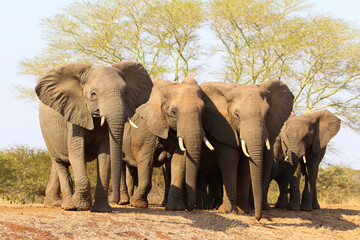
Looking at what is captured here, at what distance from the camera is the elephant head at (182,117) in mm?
10250

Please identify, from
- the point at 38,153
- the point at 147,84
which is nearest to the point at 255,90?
the point at 147,84

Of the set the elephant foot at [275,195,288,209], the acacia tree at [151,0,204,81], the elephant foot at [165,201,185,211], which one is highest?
the acacia tree at [151,0,204,81]

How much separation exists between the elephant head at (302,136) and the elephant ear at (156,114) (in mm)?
3668

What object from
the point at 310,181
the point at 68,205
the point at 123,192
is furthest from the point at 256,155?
the point at 310,181

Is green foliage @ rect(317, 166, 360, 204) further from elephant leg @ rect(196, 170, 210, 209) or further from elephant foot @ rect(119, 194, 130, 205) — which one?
elephant foot @ rect(119, 194, 130, 205)

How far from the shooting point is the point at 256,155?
9977 millimetres

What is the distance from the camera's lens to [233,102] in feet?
36.3

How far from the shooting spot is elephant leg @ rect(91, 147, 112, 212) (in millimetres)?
9144

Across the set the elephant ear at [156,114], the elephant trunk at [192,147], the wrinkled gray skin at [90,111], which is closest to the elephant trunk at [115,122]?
the wrinkled gray skin at [90,111]

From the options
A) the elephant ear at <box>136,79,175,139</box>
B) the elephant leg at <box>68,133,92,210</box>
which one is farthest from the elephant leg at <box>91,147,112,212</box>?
the elephant ear at <box>136,79,175,139</box>

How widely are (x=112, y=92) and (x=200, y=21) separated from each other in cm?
2141

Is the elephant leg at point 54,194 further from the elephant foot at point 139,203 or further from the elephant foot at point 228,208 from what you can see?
the elephant foot at point 228,208

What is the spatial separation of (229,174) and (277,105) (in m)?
1.84

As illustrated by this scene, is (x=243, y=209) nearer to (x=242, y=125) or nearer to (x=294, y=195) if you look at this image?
(x=242, y=125)
